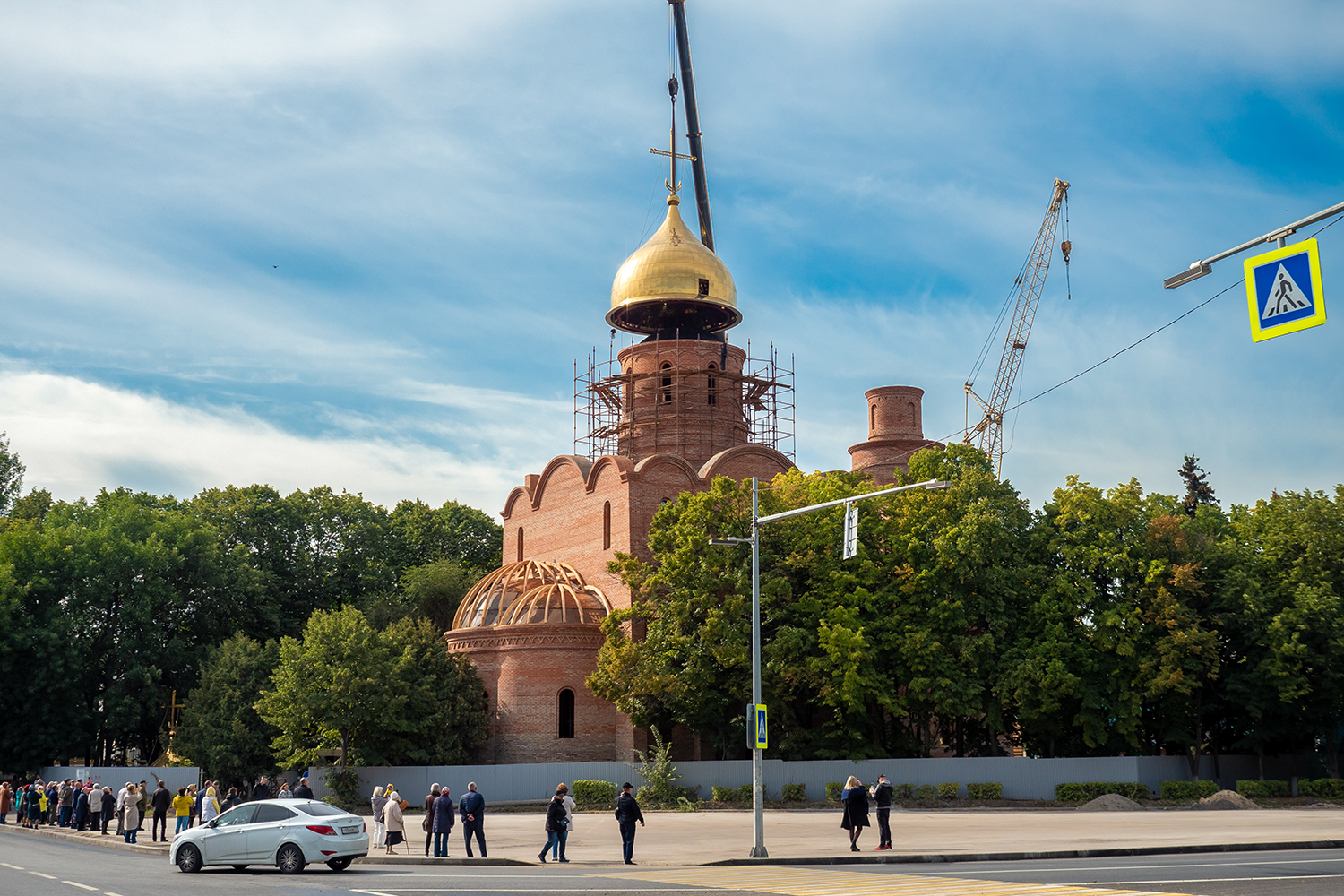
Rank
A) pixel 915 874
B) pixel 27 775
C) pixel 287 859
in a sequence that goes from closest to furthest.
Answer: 1. pixel 915 874
2. pixel 287 859
3. pixel 27 775

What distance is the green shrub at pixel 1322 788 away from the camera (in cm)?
3956

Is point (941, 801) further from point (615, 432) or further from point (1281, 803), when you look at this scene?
point (615, 432)

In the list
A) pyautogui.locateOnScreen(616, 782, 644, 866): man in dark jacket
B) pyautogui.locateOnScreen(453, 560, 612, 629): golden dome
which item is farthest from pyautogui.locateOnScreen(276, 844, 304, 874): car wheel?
pyautogui.locateOnScreen(453, 560, 612, 629): golden dome

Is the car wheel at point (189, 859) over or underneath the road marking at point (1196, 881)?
underneath

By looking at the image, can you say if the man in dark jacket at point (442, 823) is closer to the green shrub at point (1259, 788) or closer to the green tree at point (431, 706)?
the green tree at point (431, 706)

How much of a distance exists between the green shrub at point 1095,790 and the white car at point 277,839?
82.8 ft

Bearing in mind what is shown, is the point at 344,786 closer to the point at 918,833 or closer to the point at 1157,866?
the point at 918,833

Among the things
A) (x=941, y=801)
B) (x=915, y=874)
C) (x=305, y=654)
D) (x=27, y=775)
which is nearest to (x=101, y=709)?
(x=27, y=775)

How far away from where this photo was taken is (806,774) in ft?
128

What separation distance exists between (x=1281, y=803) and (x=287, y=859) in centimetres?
3209

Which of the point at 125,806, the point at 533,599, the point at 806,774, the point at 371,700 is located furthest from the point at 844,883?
the point at 533,599

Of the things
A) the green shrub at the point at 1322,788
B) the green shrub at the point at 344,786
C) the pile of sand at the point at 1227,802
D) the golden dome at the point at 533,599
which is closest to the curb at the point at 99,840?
the green shrub at the point at 344,786

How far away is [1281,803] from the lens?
38.1 metres

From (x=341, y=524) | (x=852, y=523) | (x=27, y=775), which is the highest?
(x=341, y=524)
